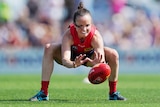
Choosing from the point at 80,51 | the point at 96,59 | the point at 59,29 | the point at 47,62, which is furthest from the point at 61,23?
the point at 96,59

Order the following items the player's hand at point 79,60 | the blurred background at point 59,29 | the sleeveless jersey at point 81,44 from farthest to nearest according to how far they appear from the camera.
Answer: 1. the blurred background at point 59,29
2. the sleeveless jersey at point 81,44
3. the player's hand at point 79,60

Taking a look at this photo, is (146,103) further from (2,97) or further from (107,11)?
(107,11)

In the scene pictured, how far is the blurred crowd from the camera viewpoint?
1009 inches

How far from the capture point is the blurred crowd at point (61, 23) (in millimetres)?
25625

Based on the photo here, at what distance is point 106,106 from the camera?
406 inches

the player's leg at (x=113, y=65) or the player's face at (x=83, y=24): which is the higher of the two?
the player's face at (x=83, y=24)

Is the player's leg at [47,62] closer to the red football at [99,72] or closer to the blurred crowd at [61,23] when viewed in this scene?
the red football at [99,72]

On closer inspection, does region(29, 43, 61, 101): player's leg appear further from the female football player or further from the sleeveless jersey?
the sleeveless jersey

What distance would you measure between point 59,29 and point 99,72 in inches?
598

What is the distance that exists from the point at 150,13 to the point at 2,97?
14.1 metres

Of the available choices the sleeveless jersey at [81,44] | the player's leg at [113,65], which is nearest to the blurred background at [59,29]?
the player's leg at [113,65]

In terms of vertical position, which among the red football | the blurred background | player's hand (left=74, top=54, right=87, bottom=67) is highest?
the blurred background

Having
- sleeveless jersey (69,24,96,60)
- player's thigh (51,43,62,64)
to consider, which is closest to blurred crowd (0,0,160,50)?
player's thigh (51,43,62,64)

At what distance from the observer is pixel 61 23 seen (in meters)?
25.7
